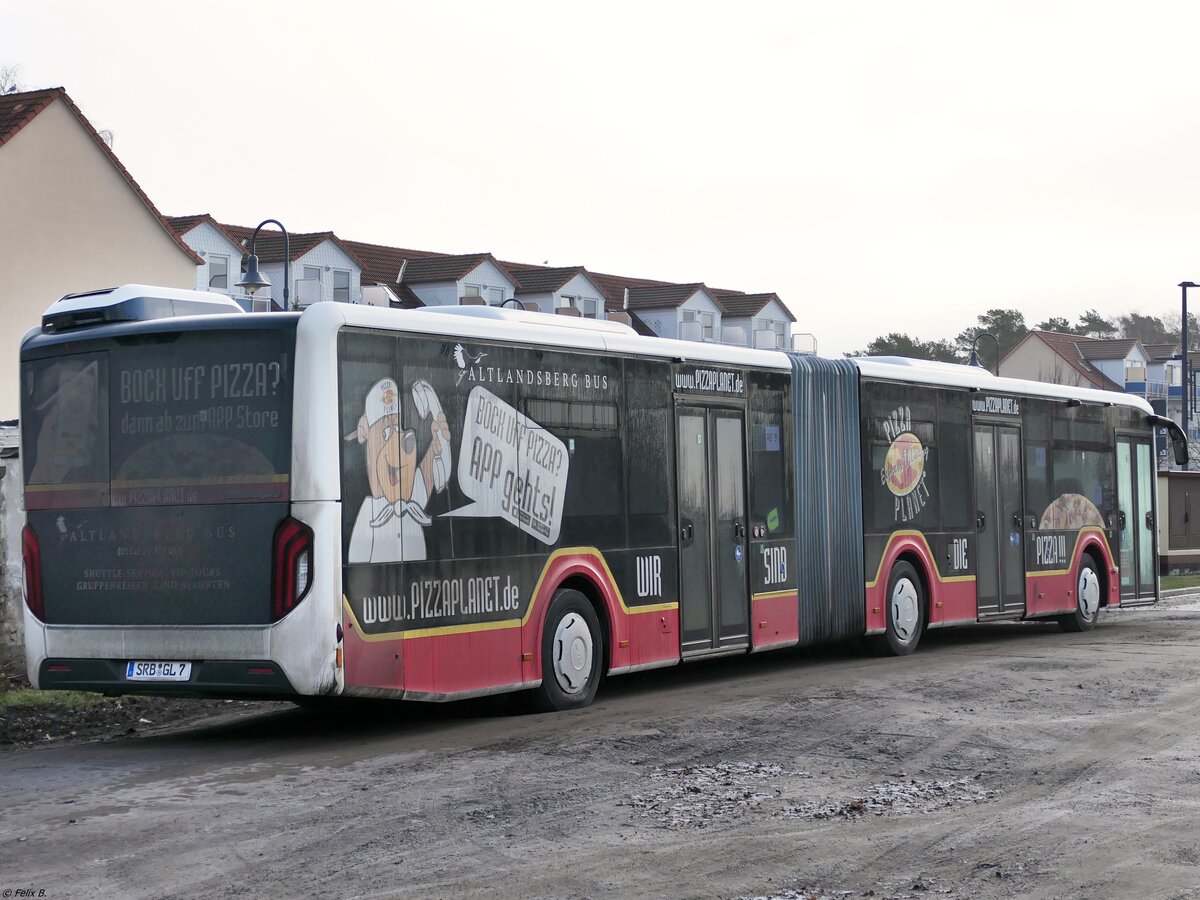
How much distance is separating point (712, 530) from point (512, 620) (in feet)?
10.2

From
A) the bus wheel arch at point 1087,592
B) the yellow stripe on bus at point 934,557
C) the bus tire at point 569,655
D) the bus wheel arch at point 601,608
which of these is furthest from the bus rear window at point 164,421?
the bus wheel arch at point 1087,592

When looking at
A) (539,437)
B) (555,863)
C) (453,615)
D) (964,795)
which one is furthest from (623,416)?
(555,863)

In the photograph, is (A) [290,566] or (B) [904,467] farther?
(B) [904,467]

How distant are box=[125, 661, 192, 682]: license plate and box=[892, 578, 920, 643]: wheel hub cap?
8982 millimetres

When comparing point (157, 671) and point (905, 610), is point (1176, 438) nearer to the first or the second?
point (905, 610)

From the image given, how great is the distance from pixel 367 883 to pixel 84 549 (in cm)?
524

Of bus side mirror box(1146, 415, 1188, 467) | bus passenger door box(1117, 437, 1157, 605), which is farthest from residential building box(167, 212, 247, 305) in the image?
bus passenger door box(1117, 437, 1157, 605)

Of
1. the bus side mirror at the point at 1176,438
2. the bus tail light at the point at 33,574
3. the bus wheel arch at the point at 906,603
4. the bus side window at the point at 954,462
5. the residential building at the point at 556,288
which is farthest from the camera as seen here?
the residential building at the point at 556,288

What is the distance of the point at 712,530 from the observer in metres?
14.9

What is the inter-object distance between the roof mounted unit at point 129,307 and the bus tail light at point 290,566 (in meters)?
1.73

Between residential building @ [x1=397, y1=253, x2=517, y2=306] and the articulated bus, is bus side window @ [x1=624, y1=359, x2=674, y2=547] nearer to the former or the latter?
the articulated bus

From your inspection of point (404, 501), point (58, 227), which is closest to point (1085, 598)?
point (404, 501)

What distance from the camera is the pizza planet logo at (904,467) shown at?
17938mm

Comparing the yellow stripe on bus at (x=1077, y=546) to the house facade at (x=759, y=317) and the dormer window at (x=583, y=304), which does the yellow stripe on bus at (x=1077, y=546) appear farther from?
the house facade at (x=759, y=317)
